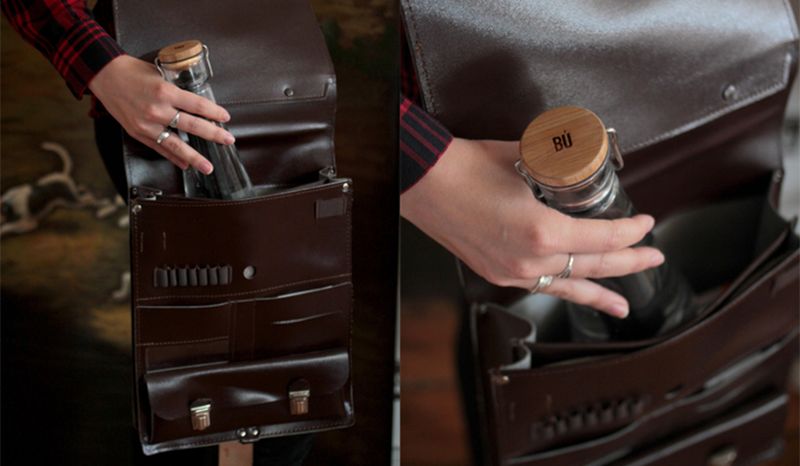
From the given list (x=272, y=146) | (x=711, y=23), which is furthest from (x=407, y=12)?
(x=711, y=23)

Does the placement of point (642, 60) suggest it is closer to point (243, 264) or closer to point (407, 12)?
point (407, 12)

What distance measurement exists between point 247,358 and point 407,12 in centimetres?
37

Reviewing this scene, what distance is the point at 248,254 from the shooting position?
0.50 meters

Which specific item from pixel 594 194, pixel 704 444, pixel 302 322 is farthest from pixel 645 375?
pixel 302 322

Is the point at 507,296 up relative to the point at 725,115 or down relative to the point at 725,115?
down

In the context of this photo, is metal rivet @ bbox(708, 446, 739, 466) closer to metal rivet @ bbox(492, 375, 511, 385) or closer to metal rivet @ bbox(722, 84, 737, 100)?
metal rivet @ bbox(492, 375, 511, 385)

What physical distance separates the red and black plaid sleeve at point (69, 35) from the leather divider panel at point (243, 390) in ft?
1.02

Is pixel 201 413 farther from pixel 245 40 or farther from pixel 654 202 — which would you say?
pixel 654 202

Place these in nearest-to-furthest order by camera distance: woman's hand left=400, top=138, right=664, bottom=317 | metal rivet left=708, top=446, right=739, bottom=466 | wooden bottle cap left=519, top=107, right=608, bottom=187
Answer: wooden bottle cap left=519, top=107, right=608, bottom=187
woman's hand left=400, top=138, right=664, bottom=317
metal rivet left=708, top=446, right=739, bottom=466

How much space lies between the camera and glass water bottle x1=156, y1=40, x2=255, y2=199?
434mm

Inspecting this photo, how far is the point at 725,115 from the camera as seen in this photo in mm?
577

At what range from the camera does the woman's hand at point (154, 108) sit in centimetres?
45

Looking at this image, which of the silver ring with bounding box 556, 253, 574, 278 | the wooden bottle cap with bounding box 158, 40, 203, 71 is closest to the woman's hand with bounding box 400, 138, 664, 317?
the silver ring with bounding box 556, 253, 574, 278

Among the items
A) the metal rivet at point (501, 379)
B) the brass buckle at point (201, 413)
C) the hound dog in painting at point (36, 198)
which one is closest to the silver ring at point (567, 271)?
the metal rivet at point (501, 379)
